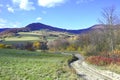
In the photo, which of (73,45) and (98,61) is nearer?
(98,61)

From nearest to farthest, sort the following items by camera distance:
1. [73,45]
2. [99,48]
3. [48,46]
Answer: [99,48], [73,45], [48,46]

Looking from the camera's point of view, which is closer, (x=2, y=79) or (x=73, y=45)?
(x=2, y=79)

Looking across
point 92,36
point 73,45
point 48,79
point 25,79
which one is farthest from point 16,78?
point 73,45

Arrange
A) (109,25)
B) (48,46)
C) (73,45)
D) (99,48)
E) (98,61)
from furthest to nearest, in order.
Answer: (48,46), (73,45), (99,48), (109,25), (98,61)

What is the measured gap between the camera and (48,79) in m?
22.8

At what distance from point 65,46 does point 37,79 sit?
113683mm

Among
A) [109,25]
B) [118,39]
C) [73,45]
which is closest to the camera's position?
[109,25]

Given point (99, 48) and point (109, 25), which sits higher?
point (109, 25)

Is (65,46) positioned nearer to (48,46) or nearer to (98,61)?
(48,46)

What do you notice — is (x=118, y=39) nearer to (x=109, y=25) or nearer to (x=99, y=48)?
(x=99, y=48)

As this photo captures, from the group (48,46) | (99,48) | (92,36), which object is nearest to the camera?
(99,48)

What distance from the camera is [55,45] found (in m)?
138

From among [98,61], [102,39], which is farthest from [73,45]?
[98,61]

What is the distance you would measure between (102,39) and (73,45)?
158 ft
